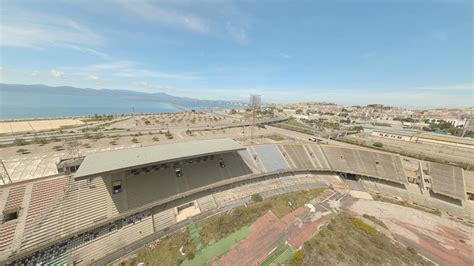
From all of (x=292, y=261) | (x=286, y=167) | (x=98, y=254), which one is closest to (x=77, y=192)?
(x=98, y=254)

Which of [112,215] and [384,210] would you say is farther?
[384,210]

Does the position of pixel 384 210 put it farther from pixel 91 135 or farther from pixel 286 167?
pixel 91 135

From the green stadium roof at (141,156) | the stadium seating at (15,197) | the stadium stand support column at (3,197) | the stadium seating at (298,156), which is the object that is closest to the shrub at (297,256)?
the green stadium roof at (141,156)

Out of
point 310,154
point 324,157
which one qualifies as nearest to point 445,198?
point 324,157

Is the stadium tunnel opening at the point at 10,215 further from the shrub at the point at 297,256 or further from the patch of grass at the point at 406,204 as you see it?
the patch of grass at the point at 406,204

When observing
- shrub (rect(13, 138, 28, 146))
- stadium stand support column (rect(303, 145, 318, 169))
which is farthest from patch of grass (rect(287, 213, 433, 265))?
shrub (rect(13, 138, 28, 146))

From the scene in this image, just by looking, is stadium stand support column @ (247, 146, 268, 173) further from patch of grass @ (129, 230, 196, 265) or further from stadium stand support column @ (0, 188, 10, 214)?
stadium stand support column @ (0, 188, 10, 214)
